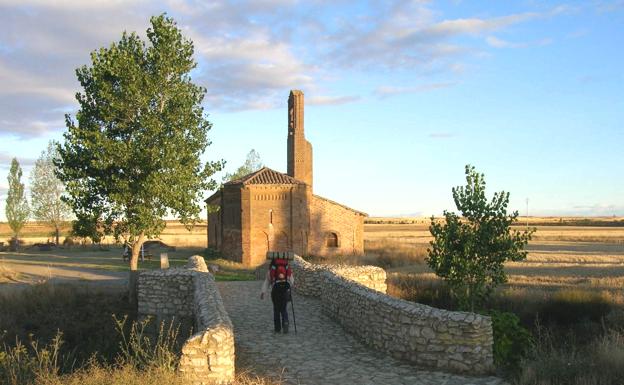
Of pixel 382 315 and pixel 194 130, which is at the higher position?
pixel 194 130

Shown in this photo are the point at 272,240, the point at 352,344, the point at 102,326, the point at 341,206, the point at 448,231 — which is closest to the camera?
the point at 352,344

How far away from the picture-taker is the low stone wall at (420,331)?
10125 millimetres

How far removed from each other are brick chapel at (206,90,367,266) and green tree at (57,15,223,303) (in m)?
16.8

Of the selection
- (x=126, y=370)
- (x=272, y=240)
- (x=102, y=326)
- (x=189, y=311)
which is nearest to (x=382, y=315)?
(x=126, y=370)

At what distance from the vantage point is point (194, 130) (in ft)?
74.0

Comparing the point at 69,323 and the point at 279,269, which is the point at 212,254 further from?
the point at 279,269

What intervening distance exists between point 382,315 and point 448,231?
219 inches

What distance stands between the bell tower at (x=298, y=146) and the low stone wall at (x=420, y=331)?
112ft

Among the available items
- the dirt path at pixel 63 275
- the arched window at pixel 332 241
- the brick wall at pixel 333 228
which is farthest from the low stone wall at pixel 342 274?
the arched window at pixel 332 241

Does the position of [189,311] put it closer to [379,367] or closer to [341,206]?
[379,367]

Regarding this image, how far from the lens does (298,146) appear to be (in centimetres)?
4806

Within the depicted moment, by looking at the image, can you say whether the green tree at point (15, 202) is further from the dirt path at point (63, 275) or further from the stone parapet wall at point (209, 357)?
the stone parapet wall at point (209, 357)

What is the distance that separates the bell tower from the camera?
1886 inches

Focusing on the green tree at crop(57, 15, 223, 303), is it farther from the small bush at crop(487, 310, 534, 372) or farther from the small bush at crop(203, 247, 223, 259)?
the small bush at crop(203, 247, 223, 259)
